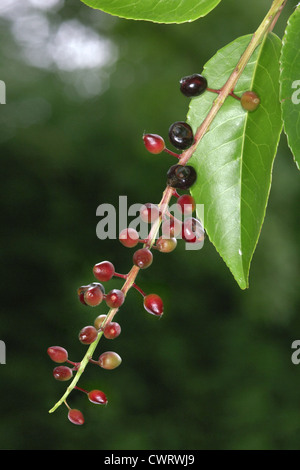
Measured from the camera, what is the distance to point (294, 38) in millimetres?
372

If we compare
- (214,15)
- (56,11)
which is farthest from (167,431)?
(56,11)

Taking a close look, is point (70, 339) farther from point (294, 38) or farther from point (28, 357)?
point (294, 38)

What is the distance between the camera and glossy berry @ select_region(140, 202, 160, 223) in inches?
14.0

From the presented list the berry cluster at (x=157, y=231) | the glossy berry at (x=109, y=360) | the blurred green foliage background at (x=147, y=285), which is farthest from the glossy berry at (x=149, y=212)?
the blurred green foliage background at (x=147, y=285)

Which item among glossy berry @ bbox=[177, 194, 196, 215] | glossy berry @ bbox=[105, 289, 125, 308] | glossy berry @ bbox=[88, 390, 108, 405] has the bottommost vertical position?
glossy berry @ bbox=[88, 390, 108, 405]

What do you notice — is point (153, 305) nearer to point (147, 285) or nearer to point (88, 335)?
point (88, 335)

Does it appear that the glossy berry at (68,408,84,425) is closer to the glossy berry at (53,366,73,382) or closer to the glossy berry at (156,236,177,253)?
the glossy berry at (53,366,73,382)

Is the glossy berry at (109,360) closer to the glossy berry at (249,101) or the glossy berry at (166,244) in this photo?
the glossy berry at (166,244)

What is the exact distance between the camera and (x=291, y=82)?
369 mm

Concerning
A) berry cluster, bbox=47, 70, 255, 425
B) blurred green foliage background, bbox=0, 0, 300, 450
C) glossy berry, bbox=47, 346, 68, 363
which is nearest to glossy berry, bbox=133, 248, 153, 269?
berry cluster, bbox=47, 70, 255, 425

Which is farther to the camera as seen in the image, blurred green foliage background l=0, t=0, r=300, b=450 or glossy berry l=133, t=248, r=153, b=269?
blurred green foliage background l=0, t=0, r=300, b=450

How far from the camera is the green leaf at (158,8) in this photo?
38 centimetres

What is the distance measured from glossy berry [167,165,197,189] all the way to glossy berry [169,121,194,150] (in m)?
0.01

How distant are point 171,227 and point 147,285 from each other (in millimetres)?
2568
